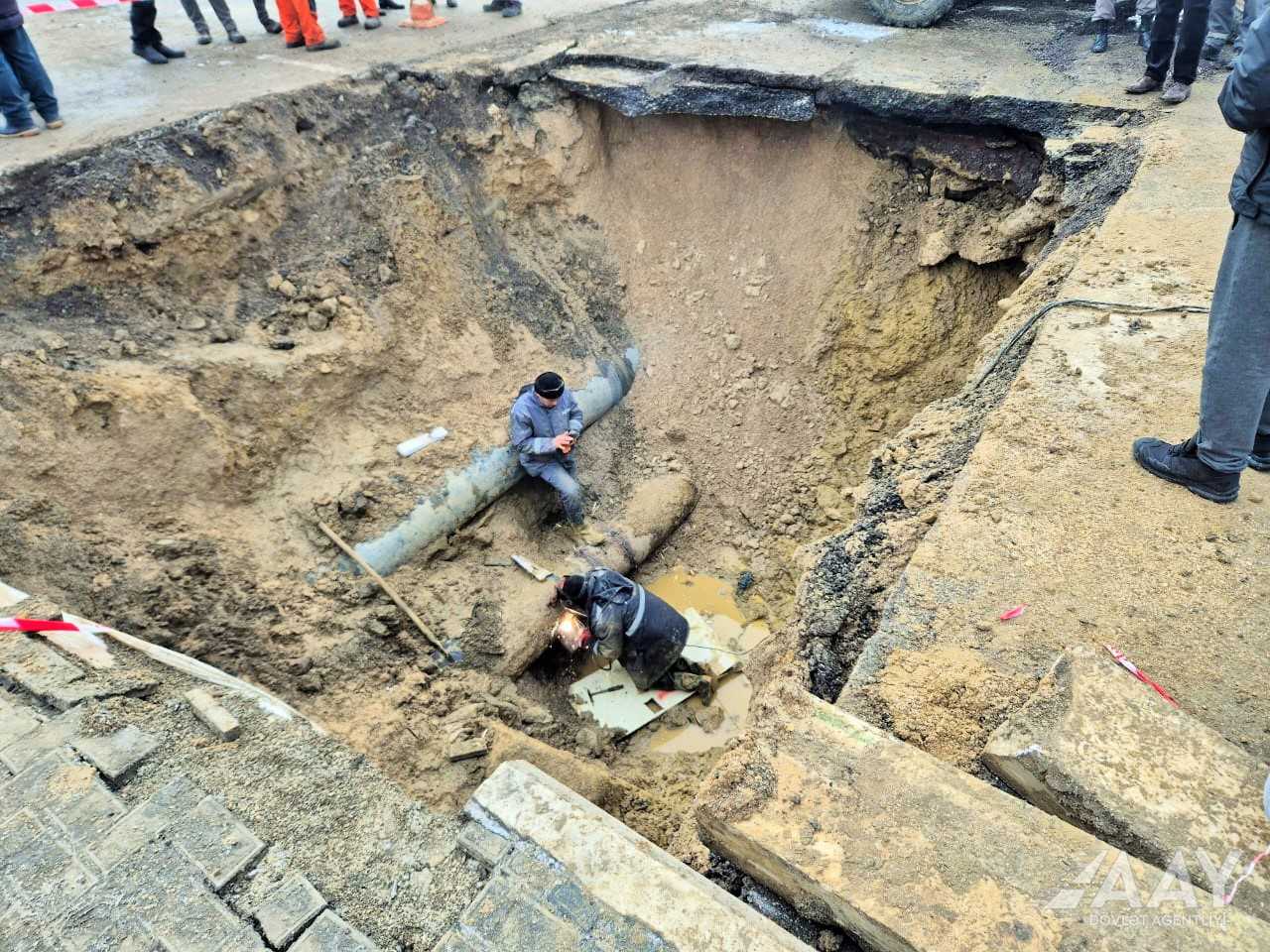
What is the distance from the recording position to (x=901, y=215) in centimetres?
586

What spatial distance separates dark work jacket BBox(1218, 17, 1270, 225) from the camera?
2088 millimetres

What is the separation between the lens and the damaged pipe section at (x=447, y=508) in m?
4.60

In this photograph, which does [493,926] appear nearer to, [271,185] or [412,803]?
[412,803]

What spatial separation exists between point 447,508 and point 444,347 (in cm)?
144

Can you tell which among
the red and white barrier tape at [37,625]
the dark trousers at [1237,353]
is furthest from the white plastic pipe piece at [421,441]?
the dark trousers at [1237,353]

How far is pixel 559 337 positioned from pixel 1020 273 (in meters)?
3.53

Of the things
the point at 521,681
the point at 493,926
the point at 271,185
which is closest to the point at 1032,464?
the point at 493,926

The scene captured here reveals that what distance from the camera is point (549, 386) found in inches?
197

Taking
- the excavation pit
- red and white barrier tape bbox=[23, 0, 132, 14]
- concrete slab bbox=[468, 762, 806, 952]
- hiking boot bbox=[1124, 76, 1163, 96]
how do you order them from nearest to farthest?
concrete slab bbox=[468, 762, 806, 952]
the excavation pit
hiking boot bbox=[1124, 76, 1163, 96]
red and white barrier tape bbox=[23, 0, 132, 14]

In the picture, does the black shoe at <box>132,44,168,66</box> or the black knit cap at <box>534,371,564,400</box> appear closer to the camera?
the black knit cap at <box>534,371,564,400</box>

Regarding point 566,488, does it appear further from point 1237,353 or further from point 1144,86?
point 1144,86

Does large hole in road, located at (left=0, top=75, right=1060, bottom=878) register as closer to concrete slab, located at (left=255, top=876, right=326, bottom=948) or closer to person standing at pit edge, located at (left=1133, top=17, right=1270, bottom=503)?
concrete slab, located at (left=255, top=876, right=326, bottom=948)

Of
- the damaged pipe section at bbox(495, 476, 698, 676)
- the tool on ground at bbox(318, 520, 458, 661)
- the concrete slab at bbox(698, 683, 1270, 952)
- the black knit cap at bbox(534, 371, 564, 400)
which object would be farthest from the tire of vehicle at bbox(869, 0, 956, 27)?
the concrete slab at bbox(698, 683, 1270, 952)

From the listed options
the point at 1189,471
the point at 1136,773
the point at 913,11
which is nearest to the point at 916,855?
the point at 1136,773
